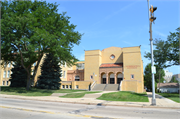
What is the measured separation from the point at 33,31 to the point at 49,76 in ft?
45.4

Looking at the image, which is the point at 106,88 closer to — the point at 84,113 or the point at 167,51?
the point at 167,51

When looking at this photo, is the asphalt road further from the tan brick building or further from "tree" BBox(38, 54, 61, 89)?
the tan brick building

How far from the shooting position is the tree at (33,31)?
2002 centimetres

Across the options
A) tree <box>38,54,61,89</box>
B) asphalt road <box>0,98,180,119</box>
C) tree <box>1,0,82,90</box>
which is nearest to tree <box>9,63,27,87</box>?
tree <box>38,54,61,89</box>

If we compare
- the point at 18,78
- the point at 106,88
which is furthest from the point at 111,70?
the point at 18,78

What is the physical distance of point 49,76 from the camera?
1305 inches

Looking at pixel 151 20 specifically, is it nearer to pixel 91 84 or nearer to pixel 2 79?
pixel 91 84

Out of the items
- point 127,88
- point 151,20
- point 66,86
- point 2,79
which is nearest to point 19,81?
point 66,86

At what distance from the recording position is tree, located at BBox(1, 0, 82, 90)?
65.7 ft

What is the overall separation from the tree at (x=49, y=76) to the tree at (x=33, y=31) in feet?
23.7

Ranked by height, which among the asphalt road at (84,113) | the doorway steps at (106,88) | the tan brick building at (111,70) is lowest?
the doorway steps at (106,88)

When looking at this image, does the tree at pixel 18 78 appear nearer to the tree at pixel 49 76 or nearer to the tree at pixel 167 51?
the tree at pixel 49 76

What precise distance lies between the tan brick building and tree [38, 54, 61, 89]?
6217 millimetres

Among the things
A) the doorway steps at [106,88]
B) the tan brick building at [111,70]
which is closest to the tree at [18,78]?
the tan brick building at [111,70]
